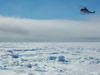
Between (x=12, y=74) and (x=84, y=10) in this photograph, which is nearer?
(x=84, y=10)

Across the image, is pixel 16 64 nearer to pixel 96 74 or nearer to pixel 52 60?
pixel 52 60

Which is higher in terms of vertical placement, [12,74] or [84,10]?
[84,10]

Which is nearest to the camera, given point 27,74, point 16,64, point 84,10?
point 84,10

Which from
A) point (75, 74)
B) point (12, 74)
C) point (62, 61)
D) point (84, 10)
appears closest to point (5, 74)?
point (12, 74)

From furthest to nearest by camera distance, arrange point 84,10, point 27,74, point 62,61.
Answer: point 62,61, point 27,74, point 84,10

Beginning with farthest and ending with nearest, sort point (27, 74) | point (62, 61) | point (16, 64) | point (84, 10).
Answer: point (62, 61)
point (16, 64)
point (27, 74)
point (84, 10)

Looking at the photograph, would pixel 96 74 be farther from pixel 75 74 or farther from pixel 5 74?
pixel 5 74

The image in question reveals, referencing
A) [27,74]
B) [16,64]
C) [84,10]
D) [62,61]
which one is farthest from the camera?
[62,61]

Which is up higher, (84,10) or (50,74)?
(84,10)

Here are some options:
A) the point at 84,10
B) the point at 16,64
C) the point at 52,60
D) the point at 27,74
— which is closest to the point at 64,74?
the point at 27,74
